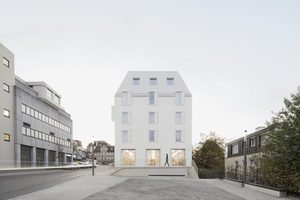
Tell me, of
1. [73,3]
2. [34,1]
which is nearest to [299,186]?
[73,3]

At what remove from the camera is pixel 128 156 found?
51156 mm

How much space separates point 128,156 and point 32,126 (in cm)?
1889

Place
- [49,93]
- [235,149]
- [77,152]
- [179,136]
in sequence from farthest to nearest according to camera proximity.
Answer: [77,152]
[49,93]
[179,136]
[235,149]

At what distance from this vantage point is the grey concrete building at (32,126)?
160 ft

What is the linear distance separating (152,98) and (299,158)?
37.8 metres

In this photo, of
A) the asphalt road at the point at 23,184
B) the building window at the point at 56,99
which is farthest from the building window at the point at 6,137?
the building window at the point at 56,99

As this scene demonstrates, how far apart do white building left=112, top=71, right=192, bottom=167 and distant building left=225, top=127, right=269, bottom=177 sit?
6.70 meters

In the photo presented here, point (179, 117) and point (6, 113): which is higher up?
point (6, 113)

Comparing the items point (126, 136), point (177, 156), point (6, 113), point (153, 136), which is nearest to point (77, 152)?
point (126, 136)

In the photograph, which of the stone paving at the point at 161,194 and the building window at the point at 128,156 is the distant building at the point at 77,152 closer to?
the building window at the point at 128,156

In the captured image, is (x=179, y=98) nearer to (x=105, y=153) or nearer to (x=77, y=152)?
(x=77, y=152)

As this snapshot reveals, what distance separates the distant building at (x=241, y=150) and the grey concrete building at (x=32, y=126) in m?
31.2

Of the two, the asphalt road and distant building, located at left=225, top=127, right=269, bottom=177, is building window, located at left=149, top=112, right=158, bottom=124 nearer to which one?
distant building, located at left=225, top=127, right=269, bottom=177

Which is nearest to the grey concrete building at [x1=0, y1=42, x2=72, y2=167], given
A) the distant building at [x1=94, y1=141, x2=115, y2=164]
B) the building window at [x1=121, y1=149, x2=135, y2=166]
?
the building window at [x1=121, y1=149, x2=135, y2=166]
